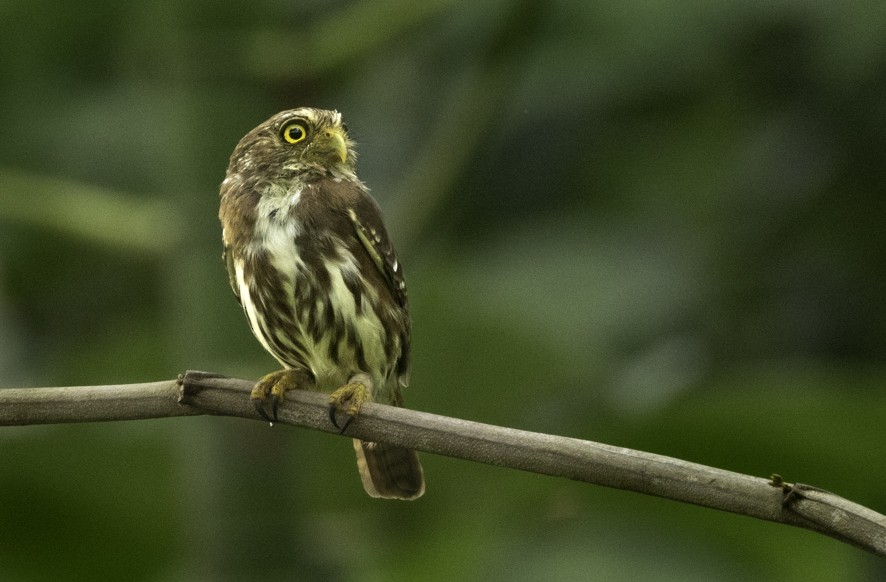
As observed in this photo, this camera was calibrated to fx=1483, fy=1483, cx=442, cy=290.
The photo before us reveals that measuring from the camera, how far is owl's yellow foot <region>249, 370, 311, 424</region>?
251 centimetres

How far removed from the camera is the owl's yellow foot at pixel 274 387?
251 cm

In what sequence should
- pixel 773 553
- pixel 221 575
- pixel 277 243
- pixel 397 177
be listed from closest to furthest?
pixel 277 243 < pixel 221 575 < pixel 773 553 < pixel 397 177

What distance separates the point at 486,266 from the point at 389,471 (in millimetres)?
1319

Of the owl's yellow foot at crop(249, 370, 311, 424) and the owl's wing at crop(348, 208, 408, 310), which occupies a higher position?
the owl's wing at crop(348, 208, 408, 310)

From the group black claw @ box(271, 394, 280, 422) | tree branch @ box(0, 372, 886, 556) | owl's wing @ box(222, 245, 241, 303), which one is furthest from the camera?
owl's wing @ box(222, 245, 241, 303)

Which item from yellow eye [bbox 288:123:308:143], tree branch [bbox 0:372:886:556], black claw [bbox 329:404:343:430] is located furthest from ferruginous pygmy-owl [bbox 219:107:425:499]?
tree branch [bbox 0:372:886:556]

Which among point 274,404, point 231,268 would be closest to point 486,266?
point 231,268

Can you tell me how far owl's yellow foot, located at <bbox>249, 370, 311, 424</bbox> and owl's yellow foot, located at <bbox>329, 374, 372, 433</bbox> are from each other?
10 centimetres

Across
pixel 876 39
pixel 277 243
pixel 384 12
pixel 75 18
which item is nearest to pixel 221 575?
pixel 277 243

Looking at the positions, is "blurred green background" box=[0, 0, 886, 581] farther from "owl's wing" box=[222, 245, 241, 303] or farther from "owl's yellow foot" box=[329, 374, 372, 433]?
"owl's yellow foot" box=[329, 374, 372, 433]

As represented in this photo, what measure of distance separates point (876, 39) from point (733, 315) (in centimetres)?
99

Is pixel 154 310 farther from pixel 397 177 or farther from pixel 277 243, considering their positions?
pixel 277 243

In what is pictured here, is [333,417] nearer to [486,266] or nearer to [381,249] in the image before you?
[381,249]

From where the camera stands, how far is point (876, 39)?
4355 millimetres
